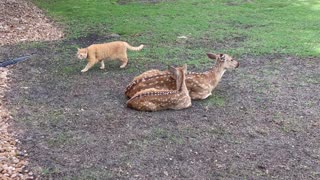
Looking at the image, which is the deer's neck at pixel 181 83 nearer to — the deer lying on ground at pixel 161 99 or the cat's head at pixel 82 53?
the deer lying on ground at pixel 161 99

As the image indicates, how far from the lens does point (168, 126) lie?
5.09 meters

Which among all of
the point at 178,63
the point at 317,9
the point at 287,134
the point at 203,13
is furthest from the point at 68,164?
the point at 317,9

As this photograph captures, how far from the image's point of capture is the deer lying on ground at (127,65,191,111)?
17.7 feet

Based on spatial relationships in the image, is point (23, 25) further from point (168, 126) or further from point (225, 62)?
point (168, 126)

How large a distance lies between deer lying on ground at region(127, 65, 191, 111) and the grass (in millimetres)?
1915

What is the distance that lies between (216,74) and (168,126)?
4.51 feet

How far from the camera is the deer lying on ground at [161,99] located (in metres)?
5.40

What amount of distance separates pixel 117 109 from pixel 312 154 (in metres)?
2.13

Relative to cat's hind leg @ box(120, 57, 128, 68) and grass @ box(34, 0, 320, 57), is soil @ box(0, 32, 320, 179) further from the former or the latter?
grass @ box(34, 0, 320, 57)

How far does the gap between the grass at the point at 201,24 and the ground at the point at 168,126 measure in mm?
882

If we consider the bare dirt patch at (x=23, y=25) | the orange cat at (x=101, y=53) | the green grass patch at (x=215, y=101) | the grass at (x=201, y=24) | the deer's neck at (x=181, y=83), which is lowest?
the bare dirt patch at (x=23, y=25)

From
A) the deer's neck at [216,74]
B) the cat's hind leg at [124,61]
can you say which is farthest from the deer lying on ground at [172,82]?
the cat's hind leg at [124,61]

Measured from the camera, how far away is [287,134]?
4.95 m

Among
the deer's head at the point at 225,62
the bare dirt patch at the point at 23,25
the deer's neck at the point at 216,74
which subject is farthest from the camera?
the bare dirt patch at the point at 23,25
